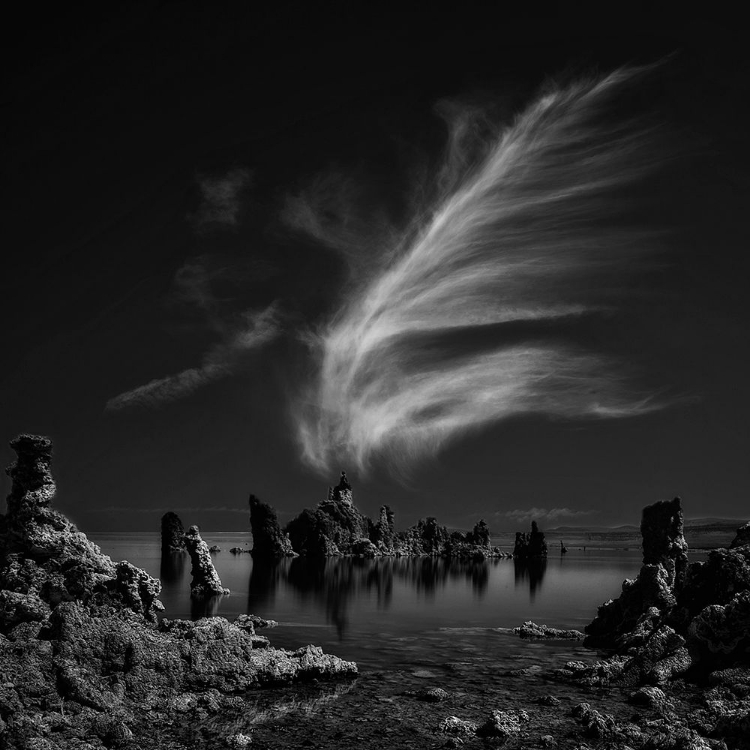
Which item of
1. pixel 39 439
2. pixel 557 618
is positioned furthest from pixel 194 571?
pixel 39 439

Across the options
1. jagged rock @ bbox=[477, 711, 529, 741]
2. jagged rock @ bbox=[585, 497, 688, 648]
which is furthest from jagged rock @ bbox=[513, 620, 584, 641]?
jagged rock @ bbox=[477, 711, 529, 741]

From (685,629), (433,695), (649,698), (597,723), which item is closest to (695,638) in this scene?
(685,629)

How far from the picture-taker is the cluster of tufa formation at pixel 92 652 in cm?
2341

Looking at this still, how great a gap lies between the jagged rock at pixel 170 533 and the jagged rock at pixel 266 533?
61.2 ft

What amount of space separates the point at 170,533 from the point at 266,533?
2390 cm

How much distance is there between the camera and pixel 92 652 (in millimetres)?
26969

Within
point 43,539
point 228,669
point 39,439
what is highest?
point 39,439

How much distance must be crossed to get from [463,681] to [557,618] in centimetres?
3292

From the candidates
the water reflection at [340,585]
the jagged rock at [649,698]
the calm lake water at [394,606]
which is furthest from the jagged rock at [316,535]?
the jagged rock at [649,698]

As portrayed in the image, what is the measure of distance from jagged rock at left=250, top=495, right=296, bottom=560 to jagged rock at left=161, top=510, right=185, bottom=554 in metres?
18.6

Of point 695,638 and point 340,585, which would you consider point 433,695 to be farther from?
point 340,585

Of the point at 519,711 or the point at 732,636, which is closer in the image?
the point at 519,711

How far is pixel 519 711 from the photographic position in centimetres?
2716

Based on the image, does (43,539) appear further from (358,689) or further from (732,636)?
(732,636)
